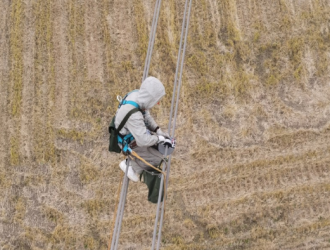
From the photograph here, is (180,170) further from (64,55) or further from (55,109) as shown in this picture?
(64,55)

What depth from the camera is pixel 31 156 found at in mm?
7051

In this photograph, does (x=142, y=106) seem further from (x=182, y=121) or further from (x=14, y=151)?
(x=14, y=151)

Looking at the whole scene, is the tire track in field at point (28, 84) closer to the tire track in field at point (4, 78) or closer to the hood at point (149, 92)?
the tire track in field at point (4, 78)

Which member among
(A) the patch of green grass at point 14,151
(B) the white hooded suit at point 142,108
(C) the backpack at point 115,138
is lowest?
(A) the patch of green grass at point 14,151

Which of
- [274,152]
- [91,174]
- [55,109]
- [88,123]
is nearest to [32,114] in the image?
[55,109]

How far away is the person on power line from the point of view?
388 cm

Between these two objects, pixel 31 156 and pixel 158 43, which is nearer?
pixel 31 156

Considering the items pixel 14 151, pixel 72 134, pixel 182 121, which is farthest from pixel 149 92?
pixel 14 151

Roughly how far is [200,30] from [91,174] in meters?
3.85

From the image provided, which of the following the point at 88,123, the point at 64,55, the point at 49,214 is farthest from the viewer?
the point at 64,55

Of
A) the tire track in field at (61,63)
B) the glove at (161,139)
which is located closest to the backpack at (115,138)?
the glove at (161,139)

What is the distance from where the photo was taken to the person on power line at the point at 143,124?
153 inches

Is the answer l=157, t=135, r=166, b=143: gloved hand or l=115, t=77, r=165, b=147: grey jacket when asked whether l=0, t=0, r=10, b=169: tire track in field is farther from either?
l=157, t=135, r=166, b=143: gloved hand

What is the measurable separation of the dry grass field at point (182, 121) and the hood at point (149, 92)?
3123 mm
